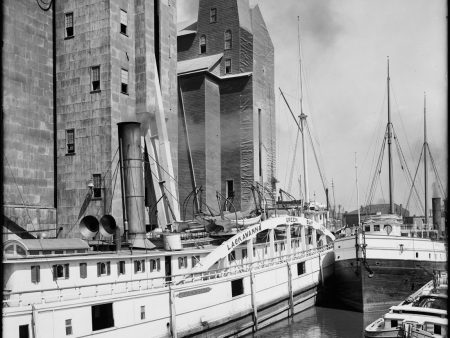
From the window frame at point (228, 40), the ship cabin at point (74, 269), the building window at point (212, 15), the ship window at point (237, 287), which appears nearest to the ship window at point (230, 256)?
the ship cabin at point (74, 269)

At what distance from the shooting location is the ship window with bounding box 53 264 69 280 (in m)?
22.7

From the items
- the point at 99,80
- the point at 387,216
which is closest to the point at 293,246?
the point at 387,216

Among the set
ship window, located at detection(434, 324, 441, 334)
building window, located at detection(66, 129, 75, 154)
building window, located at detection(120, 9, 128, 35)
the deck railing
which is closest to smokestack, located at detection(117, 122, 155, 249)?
the deck railing

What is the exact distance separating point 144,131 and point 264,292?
17925mm

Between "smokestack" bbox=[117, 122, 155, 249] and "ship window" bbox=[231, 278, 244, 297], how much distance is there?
511 centimetres

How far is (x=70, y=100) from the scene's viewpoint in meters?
41.3

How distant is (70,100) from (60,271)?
2133 cm

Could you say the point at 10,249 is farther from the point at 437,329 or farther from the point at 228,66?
the point at 228,66

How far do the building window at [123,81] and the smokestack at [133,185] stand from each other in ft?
31.5

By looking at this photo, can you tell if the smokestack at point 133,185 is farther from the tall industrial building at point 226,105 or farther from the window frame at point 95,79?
the tall industrial building at point 226,105

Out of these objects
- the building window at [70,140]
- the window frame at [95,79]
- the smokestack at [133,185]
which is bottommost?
the smokestack at [133,185]

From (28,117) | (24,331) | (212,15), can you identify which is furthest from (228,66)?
(24,331)

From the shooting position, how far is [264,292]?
32.6 meters

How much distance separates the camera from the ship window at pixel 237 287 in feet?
97.8
